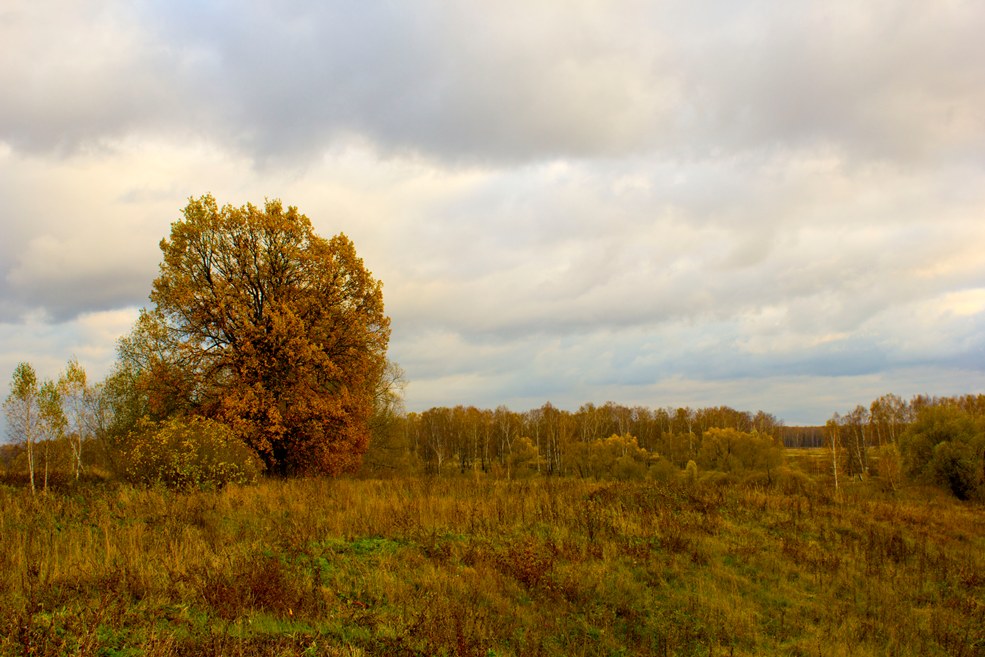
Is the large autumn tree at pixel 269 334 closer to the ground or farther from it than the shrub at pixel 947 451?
farther from it

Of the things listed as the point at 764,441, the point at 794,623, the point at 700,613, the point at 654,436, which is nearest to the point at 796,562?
the point at 794,623

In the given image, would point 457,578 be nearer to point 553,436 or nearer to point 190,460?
point 190,460

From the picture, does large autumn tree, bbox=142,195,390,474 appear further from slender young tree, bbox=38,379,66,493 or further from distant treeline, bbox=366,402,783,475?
distant treeline, bbox=366,402,783,475

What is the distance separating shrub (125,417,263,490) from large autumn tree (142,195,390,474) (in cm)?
385

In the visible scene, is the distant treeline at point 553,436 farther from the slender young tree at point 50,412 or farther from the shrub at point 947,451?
the slender young tree at point 50,412

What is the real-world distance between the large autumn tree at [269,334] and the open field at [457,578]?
7.37 m

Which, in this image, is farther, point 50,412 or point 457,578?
point 50,412

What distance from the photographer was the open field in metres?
6.19

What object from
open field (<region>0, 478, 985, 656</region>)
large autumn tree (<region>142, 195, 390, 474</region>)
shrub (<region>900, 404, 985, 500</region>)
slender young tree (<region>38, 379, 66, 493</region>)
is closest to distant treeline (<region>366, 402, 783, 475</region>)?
shrub (<region>900, 404, 985, 500</region>)

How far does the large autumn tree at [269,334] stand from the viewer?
2055 centimetres

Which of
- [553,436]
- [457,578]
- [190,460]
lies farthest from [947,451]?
[553,436]

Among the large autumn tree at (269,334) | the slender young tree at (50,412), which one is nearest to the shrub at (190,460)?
the large autumn tree at (269,334)

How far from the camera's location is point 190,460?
47.8 feet

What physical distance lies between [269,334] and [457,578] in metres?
15.4
